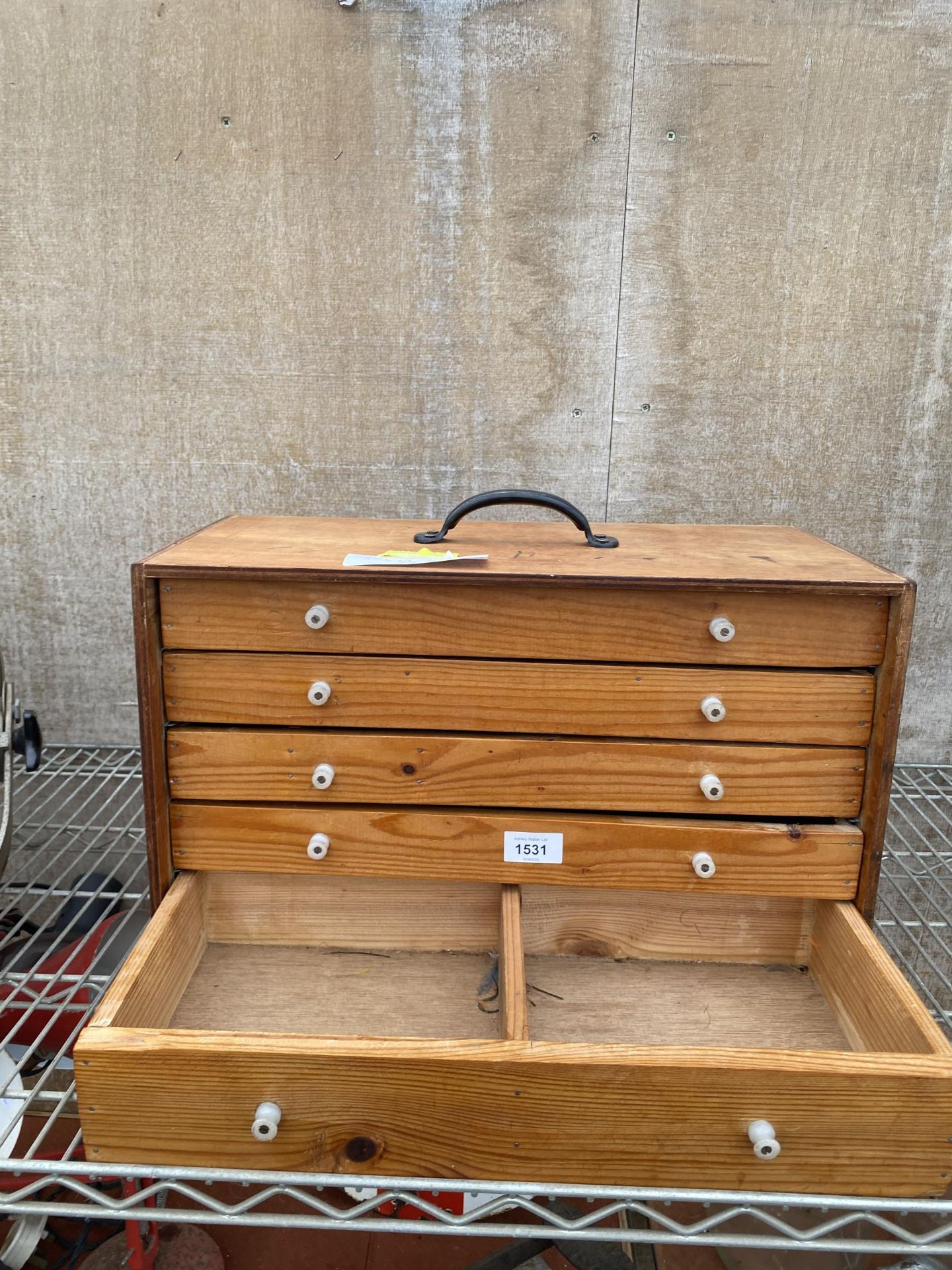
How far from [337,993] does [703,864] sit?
1.61 ft

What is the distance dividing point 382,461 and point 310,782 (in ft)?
2.61

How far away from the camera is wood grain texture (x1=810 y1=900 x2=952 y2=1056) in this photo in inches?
33.7

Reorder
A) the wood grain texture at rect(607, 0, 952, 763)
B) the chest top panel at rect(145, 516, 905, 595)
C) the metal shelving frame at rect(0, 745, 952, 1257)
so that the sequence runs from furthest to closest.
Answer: the wood grain texture at rect(607, 0, 952, 763) < the chest top panel at rect(145, 516, 905, 595) < the metal shelving frame at rect(0, 745, 952, 1257)

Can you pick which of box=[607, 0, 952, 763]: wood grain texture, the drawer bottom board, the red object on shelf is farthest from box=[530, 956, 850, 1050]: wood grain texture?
box=[607, 0, 952, 763]: wood grain texture

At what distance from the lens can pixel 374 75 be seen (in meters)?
1.50

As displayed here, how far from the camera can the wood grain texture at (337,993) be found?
101cm

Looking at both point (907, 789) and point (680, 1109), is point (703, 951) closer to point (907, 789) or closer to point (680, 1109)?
point (680, 1109)

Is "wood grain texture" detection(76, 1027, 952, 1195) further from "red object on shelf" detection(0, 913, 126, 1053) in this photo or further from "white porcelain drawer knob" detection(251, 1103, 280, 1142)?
"red object on shelf" detection(0, 913, 126, 1053)

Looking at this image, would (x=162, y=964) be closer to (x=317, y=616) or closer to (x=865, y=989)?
(x=317, y=616)

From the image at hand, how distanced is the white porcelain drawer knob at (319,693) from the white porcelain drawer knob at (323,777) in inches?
3.3

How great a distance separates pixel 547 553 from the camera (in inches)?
43.1

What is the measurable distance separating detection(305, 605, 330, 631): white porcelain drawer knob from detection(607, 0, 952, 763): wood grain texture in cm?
85

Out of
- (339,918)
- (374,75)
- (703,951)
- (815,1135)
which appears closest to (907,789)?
(703,951)

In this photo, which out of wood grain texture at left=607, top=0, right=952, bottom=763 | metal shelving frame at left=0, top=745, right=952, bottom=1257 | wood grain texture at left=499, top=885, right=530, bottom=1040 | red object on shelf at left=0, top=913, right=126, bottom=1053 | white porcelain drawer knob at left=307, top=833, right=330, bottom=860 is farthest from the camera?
wood grain texture at left=607, top=0, right=952, bottom=763
